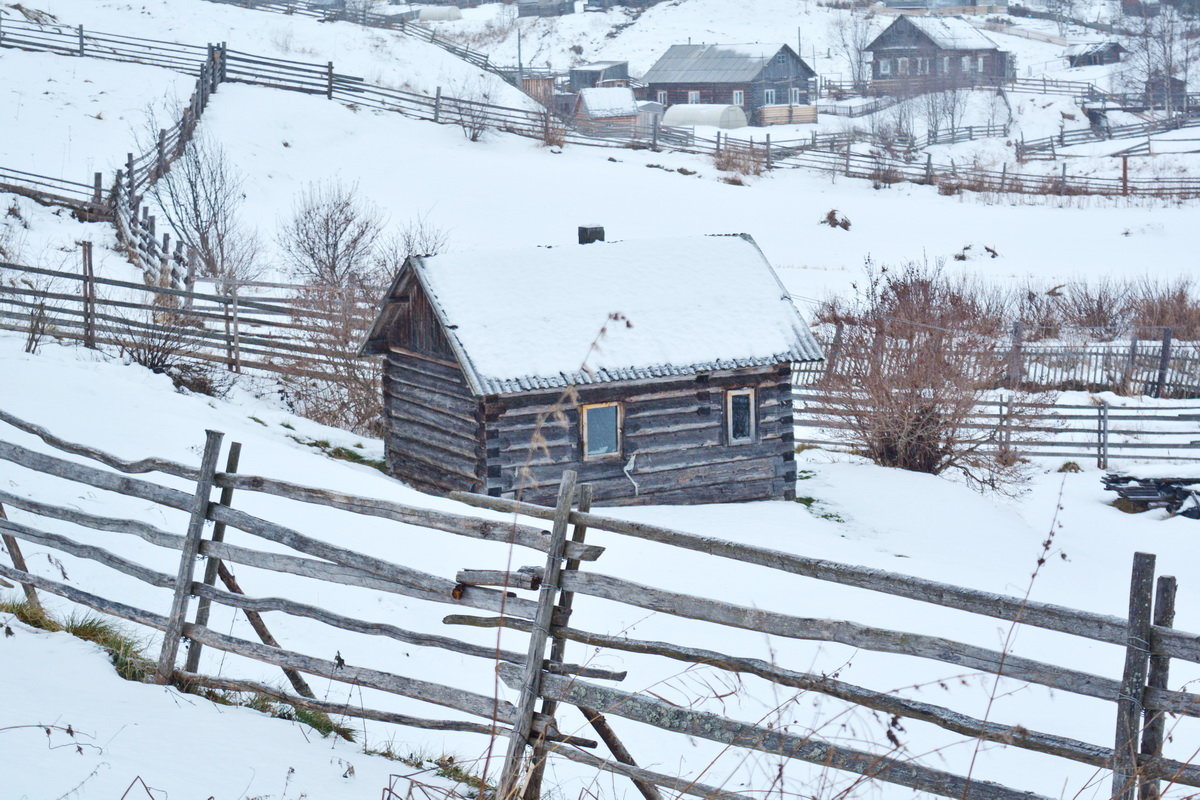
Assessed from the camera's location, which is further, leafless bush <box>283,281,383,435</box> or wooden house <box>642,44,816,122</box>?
wooden house <box>642,44,816,122</box>

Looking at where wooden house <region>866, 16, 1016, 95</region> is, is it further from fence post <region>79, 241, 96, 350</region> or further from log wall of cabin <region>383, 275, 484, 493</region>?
fence post <region>79, 241, 96, 350</region>

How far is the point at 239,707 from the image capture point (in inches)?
Result: 211

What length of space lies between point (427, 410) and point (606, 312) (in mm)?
2911

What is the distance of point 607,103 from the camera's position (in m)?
55.4

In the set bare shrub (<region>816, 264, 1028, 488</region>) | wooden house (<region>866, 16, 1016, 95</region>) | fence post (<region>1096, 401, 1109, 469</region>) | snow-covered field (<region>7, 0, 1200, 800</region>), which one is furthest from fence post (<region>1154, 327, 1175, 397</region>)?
wooden house (<region>866, 16, 1016, 95</region>)

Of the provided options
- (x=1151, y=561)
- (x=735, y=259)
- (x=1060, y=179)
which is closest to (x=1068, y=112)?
(x=1060, y=179)

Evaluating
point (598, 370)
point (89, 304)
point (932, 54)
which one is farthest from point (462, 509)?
point (932, 54)

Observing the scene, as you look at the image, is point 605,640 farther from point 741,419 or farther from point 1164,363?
point 1164,363

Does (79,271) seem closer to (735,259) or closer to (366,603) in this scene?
(735,259)

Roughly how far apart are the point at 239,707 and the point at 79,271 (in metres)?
19.7

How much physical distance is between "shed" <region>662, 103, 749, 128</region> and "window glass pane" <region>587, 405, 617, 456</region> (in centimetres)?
4472

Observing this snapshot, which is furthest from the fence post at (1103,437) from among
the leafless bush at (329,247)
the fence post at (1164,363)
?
the leafless bush at (329,247)

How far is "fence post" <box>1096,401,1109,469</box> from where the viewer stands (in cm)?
2088

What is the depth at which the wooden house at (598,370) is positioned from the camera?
14.5 metres
